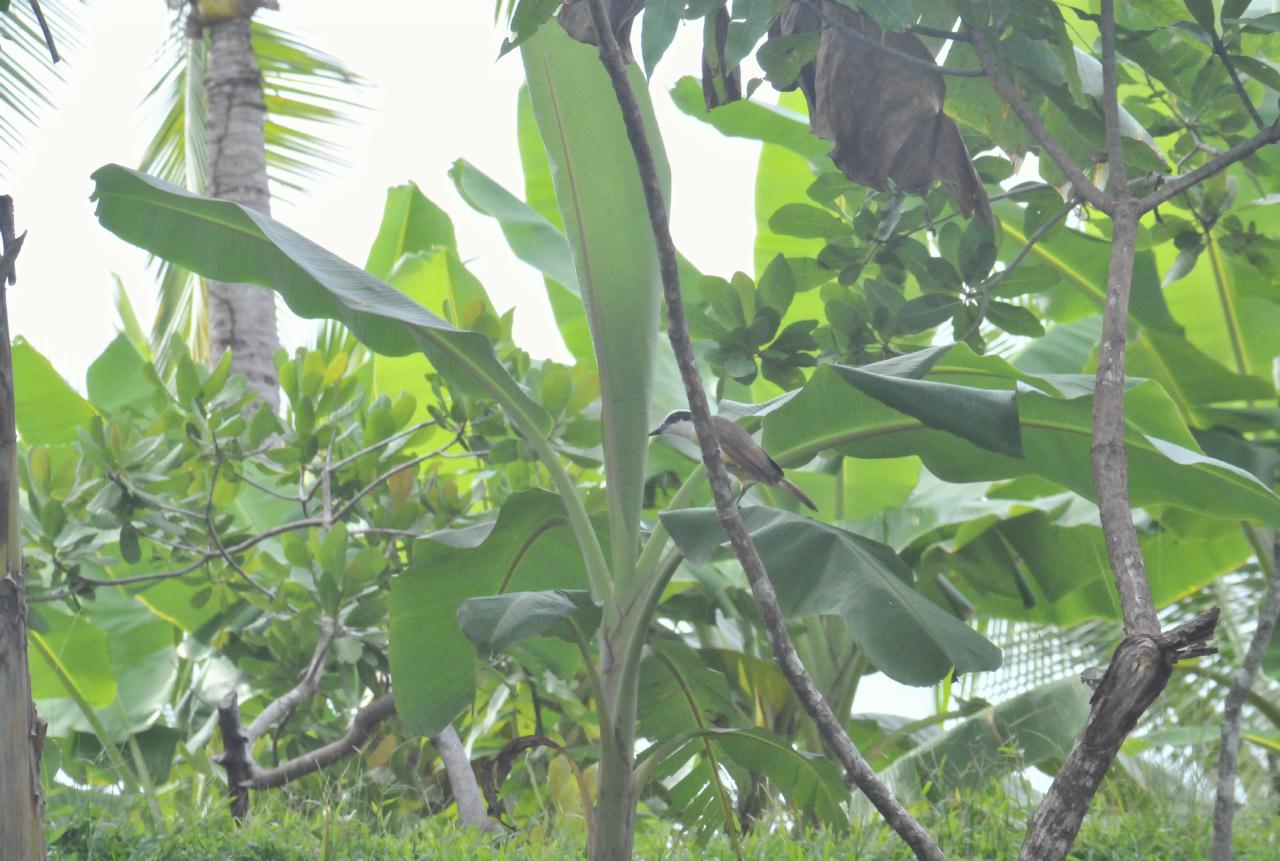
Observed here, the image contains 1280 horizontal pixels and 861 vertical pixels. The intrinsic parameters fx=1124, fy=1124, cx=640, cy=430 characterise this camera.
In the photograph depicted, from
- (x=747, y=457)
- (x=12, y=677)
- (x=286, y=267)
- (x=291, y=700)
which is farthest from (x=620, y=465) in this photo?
(x=12, y=677)

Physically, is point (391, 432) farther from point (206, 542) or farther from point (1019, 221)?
point (1019, 221)

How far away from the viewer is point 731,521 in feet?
6.48

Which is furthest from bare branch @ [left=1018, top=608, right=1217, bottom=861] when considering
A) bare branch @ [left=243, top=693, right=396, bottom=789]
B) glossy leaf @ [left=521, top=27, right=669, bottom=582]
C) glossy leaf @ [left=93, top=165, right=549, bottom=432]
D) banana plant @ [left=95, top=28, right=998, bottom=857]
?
bare branch @ [left=243, top=693, right=396, bottom=789]

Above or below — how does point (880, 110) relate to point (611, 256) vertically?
above

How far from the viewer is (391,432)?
4070 mm

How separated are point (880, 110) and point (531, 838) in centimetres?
250

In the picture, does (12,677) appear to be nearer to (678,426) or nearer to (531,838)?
(678,426)

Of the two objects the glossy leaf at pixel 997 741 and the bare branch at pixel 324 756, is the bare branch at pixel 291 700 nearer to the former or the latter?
the bare branch at pixel 324 756

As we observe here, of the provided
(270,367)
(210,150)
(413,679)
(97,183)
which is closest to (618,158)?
(97,183)

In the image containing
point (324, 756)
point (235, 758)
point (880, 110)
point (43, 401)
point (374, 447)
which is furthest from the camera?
point (43, 401)

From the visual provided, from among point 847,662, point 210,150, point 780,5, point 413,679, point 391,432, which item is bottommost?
point 847,662

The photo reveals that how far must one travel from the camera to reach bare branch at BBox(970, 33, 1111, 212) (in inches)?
88.0

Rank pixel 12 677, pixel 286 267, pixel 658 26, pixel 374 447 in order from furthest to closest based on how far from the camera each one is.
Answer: pixel 374 447 → pixel 286 267 → pixel 12 677 → pixel 658 26

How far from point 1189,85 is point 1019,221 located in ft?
8.34
